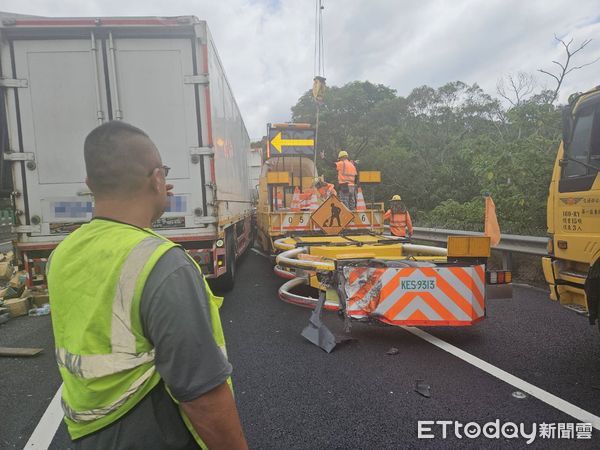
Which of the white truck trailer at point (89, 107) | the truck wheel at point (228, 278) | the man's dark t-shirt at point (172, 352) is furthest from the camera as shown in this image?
the truck wheel at point (228, 278)

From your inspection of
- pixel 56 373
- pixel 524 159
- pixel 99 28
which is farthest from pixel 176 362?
pixel 524 159

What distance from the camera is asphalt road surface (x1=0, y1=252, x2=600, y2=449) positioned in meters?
2.72

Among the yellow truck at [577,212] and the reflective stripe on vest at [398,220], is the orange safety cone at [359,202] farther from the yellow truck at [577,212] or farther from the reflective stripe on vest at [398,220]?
the yellow truck at [577,212]

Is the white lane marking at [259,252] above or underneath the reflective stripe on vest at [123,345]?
underneath

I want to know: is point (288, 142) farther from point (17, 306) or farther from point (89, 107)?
point (17, 306)

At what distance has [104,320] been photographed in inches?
44.5

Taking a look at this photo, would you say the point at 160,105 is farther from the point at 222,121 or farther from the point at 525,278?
the point at 525,278

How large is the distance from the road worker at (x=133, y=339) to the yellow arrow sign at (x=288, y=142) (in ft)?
30.0

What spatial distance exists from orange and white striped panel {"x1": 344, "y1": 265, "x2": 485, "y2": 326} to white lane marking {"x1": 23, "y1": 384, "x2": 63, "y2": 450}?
288 cm

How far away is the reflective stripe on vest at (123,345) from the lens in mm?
1109

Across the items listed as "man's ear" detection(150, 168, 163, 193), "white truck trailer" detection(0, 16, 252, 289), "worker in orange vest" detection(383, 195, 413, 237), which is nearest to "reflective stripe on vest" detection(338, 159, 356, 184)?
"worker in orange vest" detection(383, 195, 413, 237)

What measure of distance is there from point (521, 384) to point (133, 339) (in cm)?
329

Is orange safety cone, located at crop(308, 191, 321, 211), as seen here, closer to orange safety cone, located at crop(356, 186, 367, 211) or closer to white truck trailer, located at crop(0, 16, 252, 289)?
orange safety cone, located at crop(356, 186, 367, 211)

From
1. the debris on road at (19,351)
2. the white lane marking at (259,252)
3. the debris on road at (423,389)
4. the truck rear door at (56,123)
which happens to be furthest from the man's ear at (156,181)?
the white lane marking at (259,252)
